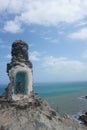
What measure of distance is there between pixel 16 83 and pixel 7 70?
1.23 metres

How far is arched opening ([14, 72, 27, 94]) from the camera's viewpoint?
69.7ft

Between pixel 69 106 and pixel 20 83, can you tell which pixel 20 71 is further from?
pixel 69 106

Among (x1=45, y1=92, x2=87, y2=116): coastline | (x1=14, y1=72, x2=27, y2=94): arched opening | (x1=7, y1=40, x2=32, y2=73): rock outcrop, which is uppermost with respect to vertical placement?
(x1=7, y1=40, x2=32, y2=73): rock outcrop

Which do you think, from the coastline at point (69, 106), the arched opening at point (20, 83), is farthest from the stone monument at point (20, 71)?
the coastline at point (69, 106)

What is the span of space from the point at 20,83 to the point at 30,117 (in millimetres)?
3497

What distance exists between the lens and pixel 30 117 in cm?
1881

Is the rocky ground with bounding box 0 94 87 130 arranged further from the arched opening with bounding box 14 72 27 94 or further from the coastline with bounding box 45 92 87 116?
the coastline with bounding box 45 92 87 116

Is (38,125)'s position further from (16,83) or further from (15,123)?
(16,83)

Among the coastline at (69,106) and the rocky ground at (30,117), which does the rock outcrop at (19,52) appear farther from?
the coastline at (69,106)

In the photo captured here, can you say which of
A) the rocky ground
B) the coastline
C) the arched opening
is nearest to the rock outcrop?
the arched opening

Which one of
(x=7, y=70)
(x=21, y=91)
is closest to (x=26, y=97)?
(x=21, y=91)

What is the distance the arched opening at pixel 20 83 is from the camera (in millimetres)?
21252

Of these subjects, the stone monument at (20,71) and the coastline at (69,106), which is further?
the coastline at (69,106)

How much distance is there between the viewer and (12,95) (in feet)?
66.8
